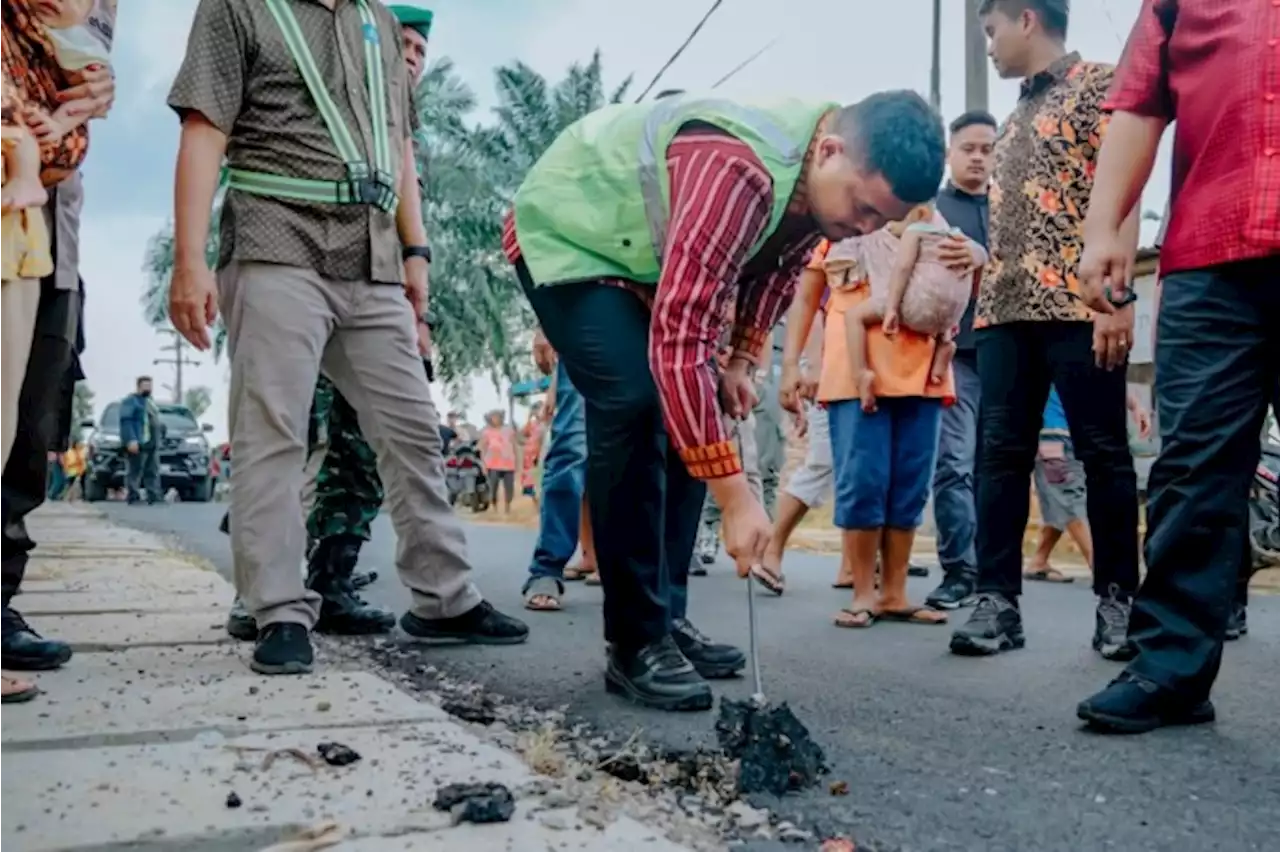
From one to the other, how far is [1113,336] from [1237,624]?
1.48 m

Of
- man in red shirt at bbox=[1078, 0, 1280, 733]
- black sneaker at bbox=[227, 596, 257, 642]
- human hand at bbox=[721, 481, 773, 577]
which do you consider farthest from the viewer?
black sneaker at bbox=[227, 596, 257, 642]

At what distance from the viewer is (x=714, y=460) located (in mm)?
2469

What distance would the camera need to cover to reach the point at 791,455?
18625 millimetres

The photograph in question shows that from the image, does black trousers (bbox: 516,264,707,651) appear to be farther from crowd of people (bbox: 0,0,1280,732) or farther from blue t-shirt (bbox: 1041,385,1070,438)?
blue t-shirt (bbox: 1041,385,1070,438)

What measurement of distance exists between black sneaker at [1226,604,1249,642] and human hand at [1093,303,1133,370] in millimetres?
1229

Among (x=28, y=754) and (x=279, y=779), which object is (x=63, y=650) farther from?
(x=279, y=779)

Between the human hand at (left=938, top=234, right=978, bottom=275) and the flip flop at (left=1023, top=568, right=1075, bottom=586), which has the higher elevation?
the human hand at (left=938, top=234, right=978, bottom=275)

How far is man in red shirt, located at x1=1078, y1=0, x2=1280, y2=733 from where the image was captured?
2.63 m

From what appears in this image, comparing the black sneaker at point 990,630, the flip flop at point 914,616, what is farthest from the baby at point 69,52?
the flip flop at point 914,616

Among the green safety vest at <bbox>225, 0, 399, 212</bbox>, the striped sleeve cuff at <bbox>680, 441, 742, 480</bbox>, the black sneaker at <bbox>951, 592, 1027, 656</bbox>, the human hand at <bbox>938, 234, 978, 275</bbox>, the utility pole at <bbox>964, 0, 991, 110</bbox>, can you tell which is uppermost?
the utility pole at <bbox>964, 0, 991, 110</bbox>

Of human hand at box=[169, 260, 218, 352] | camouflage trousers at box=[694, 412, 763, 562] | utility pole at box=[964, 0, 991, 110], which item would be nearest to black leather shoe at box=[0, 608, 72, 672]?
human hand at box=[169, 260, 218, 352]

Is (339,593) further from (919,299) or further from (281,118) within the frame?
(919,299)

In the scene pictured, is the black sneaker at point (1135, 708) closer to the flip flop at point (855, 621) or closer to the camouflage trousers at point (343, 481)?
the flip flop at point (855, 621)

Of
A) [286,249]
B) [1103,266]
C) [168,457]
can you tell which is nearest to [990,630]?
[1103,266]
